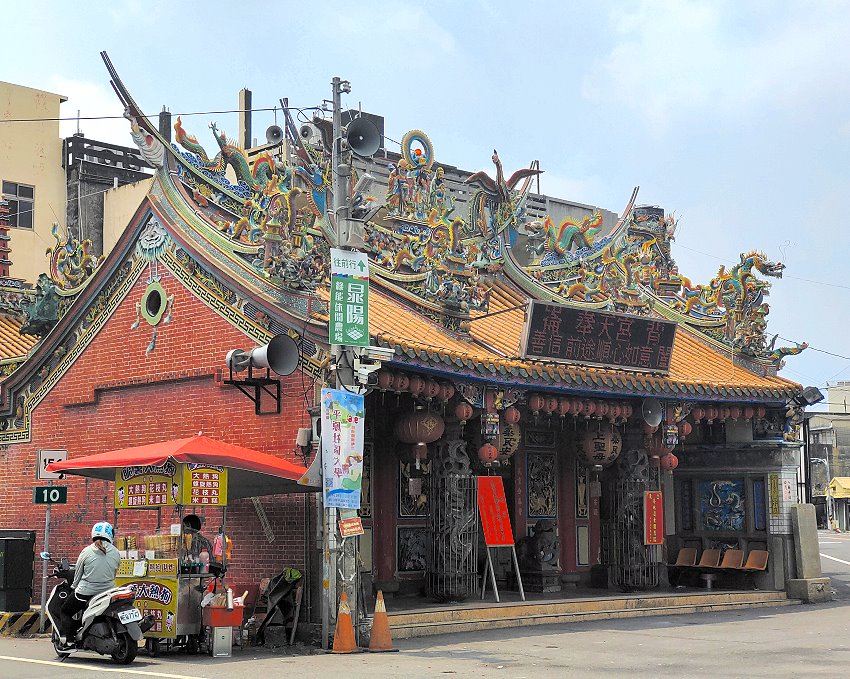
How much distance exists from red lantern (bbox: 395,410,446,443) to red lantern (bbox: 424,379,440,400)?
0.57 metres

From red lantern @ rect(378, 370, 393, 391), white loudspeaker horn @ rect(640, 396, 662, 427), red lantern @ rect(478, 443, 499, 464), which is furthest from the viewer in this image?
white loudspeaker horn @ rect(640, 396, 662, 427)

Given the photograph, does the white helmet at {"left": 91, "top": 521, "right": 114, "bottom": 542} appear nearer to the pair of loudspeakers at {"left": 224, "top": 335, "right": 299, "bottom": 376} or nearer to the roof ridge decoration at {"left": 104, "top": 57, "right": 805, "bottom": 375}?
the pair of loudspeakers at {"left": 224, "top": 335, "right": 299, "bottom": 376}

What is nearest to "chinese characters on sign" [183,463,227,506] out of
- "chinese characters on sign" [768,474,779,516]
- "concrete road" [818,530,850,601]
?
"chinese characters on sign" [768,474,779,516]

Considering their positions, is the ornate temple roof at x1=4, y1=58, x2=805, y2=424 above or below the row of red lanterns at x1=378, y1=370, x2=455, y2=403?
above

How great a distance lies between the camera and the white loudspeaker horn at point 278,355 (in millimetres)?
15836

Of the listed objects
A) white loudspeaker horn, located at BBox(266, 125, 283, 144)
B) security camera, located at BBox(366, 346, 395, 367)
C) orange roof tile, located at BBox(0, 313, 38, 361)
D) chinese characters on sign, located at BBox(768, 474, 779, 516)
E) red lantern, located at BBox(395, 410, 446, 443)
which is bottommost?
chinese characters on sign, located at BBox(768, 474, 779, 516)

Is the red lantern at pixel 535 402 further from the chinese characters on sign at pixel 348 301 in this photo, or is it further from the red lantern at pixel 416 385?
the chinese characters on sign at pixel 348 301

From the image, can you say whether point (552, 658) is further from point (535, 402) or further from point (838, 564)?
point (838, 564)

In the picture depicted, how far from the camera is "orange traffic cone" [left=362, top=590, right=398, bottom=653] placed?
576 inches

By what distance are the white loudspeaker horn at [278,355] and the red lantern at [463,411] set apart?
266 cm

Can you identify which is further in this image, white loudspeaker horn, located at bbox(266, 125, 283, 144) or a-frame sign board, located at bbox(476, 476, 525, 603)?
white loudspeaker horn, located at bbox(266, 125, 283, 144)

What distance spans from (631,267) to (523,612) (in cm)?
669

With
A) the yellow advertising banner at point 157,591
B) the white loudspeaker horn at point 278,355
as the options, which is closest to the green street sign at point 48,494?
the yellow advertising banner at point 157,591

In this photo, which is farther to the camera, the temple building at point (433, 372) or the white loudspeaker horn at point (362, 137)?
the temple building at point (433, 372)
